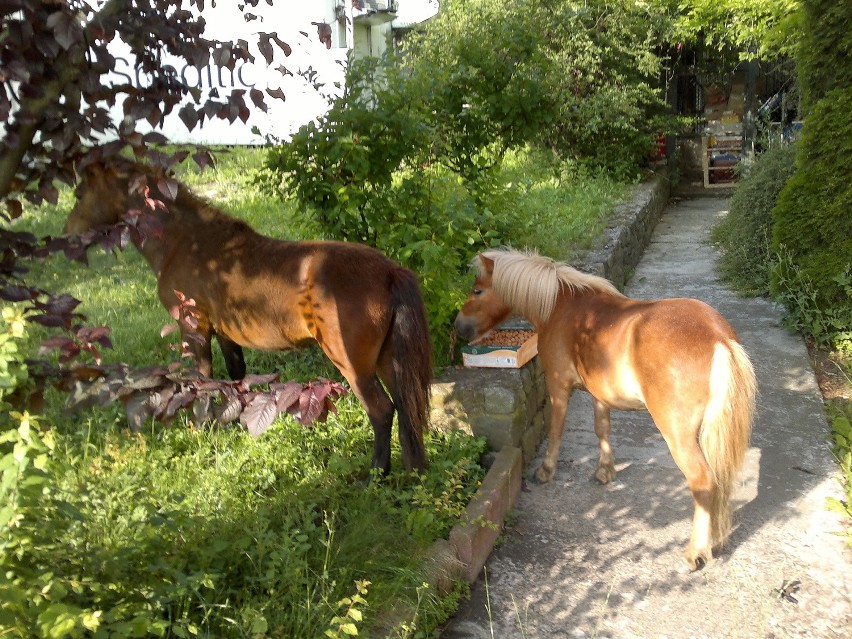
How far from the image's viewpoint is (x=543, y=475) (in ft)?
15.3

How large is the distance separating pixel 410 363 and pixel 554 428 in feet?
4.15

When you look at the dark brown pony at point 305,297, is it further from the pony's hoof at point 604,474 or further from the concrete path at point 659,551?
the pony's hoof at point 604,474

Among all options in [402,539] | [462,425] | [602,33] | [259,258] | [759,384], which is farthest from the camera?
[602,33]

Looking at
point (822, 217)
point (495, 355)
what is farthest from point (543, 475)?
point (822, 217)

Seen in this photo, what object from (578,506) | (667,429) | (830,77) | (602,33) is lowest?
(578,506)

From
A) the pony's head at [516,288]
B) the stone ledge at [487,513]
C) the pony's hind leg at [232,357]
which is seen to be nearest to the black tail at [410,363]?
the stone ledge at [487,513]

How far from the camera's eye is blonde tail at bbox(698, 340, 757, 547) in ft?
11.5

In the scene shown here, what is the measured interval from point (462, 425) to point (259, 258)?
1626 mm

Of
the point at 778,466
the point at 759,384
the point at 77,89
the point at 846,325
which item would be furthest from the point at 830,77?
the point at 77,89

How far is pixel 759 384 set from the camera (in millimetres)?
5965

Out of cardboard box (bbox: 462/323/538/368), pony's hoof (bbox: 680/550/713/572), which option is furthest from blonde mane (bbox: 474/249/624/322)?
pony's hoof (bbox: 680/550/713/572)

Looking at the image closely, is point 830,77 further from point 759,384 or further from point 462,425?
point 462,425

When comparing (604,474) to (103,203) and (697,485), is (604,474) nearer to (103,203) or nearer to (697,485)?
(697,485)

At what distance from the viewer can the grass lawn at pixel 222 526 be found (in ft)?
7.00
